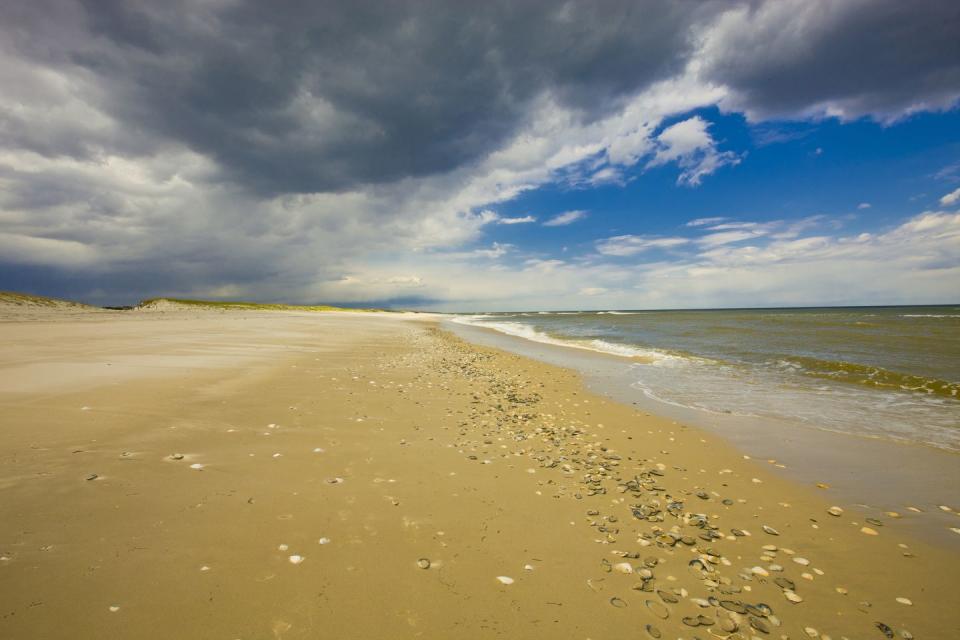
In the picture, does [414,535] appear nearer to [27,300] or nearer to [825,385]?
[825,385]

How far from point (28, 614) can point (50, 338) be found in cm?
2741

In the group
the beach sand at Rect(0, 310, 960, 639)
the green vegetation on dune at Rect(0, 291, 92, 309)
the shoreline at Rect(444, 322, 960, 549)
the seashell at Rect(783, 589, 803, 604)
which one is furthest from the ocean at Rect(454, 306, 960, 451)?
the green vegetation on dune at Rect(0, 291, 92, 309)

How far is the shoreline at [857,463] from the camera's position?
20.7 ft

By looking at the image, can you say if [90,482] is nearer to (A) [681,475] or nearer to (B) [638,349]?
(A) [681,475]

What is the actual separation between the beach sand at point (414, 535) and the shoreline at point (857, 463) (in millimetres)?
416

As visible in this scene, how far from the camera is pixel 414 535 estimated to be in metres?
5.14

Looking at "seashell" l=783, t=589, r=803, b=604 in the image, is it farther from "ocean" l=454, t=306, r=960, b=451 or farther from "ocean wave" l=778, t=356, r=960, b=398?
"ocean wave" l=778, t=356, r=960, b=398

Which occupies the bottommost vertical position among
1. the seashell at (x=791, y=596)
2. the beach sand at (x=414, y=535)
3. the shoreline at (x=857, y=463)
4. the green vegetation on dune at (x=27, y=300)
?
the shoreline at (x=857, y=463)

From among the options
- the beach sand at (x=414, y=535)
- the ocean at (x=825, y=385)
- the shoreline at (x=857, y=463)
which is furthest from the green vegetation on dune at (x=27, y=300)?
the shoreline at (x=857, y=463)

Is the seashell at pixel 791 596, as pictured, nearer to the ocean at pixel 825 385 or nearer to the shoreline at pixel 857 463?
the shoreline at pixel 857 463

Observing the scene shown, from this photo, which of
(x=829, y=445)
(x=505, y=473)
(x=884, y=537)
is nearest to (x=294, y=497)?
(x=505, y=473)

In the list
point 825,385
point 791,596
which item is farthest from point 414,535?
point 825,385

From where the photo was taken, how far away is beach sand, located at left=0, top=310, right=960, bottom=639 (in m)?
3.79

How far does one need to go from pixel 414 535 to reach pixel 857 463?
360 inches
